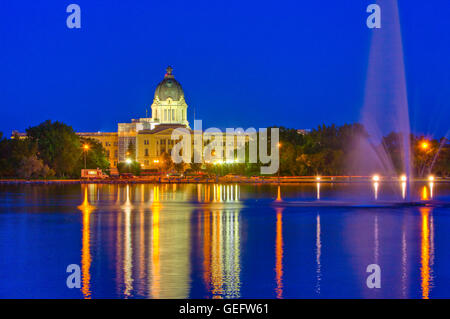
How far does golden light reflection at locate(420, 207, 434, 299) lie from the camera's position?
17.0m

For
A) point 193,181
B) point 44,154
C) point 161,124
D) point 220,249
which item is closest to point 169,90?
point 161,124

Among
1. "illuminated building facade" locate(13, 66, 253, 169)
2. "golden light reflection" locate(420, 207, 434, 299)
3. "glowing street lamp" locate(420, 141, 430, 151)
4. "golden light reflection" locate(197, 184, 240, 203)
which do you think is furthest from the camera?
"illuminated building facade" locate(13, 66, 253, 169)

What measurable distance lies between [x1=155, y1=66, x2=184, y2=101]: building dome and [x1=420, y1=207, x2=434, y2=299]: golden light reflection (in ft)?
449

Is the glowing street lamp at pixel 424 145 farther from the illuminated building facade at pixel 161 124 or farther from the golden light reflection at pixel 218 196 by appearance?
the illuminated building facade at pixel 161 124

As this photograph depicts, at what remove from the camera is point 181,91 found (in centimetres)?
16850

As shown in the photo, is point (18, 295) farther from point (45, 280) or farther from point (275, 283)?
point (275, 283)

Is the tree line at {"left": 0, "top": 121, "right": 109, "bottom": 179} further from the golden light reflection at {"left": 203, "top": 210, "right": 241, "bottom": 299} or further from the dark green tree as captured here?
the golden light reflection at {"left": 203, "top": 210, "right": 241, "bottom": 299}

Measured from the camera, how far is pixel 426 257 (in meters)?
21.1

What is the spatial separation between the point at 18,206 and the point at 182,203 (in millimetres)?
10334

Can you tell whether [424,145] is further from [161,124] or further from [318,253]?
[161,124]

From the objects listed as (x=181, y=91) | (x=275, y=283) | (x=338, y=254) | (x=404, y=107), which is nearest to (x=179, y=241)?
(x=338, y=254)

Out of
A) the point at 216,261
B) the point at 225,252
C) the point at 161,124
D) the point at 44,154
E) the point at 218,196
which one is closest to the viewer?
the point at 216,261

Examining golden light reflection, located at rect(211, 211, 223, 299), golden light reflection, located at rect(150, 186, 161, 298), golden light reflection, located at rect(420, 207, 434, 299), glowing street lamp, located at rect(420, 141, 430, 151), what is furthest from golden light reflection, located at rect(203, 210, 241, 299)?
glowing street lamp, located at rect(420, 141, 430, 151)

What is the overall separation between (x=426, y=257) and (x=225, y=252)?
21.3ft
